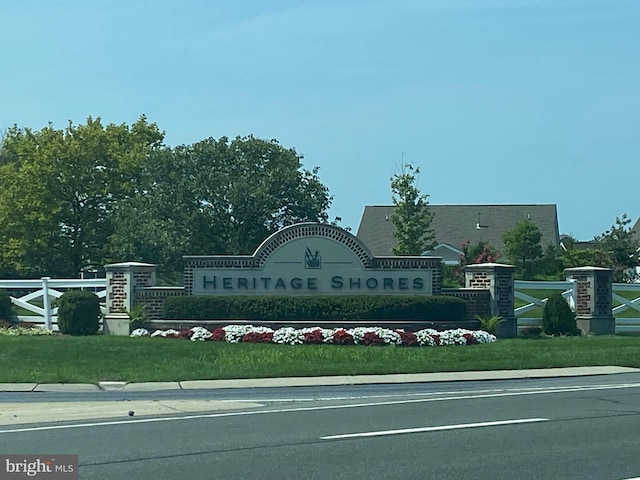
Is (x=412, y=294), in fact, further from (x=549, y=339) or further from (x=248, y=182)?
(x=248, y=182)

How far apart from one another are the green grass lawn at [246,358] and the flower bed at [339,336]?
0.54 m

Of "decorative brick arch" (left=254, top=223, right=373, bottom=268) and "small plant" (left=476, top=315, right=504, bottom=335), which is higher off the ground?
"decorative brick arch" (left=254, top=223, right=373, bottom=268)

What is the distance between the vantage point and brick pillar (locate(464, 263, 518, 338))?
28.0 m

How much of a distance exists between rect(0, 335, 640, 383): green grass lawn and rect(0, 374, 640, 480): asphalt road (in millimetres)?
2936

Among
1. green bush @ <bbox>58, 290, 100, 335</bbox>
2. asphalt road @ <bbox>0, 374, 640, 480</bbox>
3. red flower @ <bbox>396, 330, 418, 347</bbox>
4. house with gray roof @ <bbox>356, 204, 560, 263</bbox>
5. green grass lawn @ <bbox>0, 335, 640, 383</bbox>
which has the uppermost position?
house with gray roof @ <bbox>356, 204, 560, 263</bbox>

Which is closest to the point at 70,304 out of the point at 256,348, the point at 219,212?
the point at 256,348

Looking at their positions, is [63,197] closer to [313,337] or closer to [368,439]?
[313,337]

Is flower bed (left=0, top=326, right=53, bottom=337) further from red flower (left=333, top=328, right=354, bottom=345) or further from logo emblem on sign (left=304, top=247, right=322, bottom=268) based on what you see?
red flower (left=333, top=328, right=354, bottom=345)

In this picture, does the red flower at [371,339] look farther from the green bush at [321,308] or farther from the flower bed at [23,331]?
the flower bed at [23,331]

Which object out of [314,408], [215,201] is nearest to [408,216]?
[215,201]

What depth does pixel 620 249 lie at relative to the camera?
52.3m

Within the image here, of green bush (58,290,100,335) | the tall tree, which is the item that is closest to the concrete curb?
green bush (58,290,100,335)

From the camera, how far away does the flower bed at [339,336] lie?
24375 millimetres
